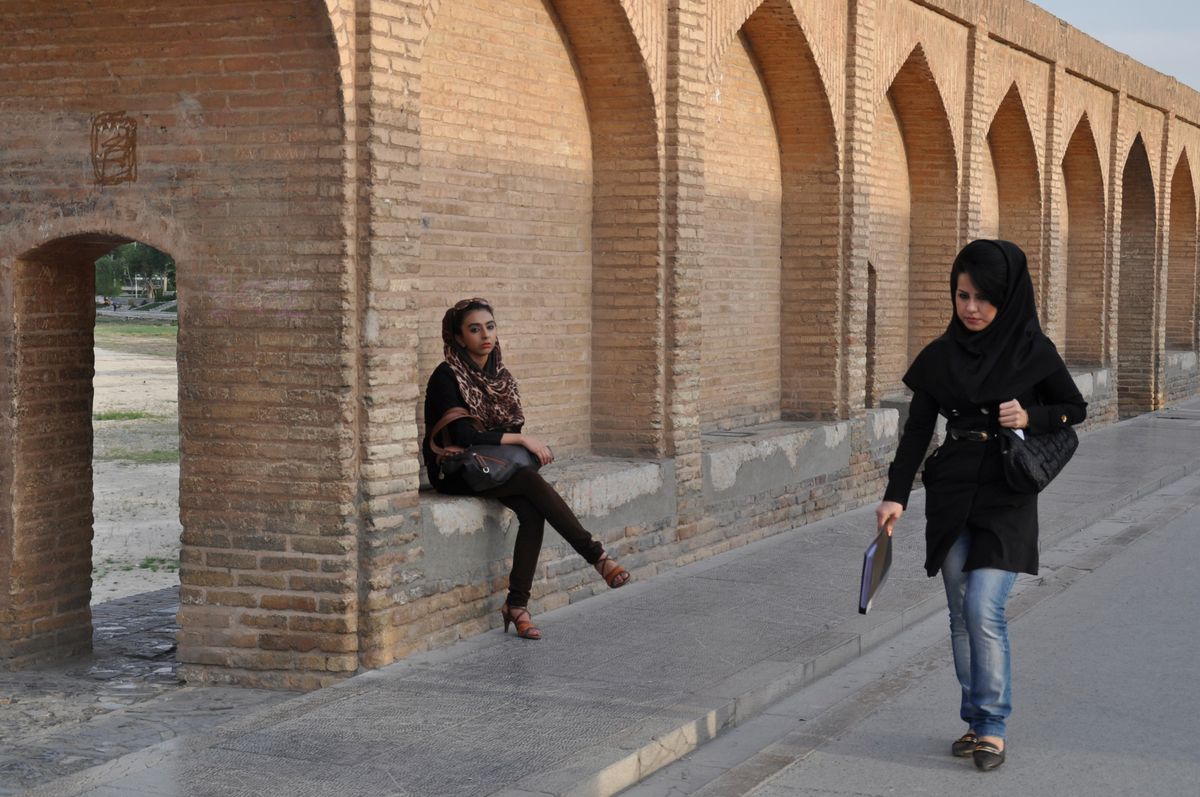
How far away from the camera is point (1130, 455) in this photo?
16031 mm

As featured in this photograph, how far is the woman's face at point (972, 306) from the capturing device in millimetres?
5484

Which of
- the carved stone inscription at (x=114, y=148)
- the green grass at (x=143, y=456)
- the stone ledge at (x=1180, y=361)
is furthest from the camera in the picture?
the stone ledge at (x=1180, y=361)

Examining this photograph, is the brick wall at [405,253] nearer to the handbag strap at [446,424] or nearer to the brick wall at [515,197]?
the brick wall at [515,197]

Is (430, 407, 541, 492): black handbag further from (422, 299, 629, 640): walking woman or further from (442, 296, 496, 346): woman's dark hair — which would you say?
(442, 296, 496, 346): woman's dark hair

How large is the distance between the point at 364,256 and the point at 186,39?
1.24 metres

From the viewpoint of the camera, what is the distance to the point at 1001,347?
550cm

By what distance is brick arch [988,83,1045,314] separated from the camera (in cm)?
1798

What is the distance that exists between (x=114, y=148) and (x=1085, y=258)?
16493mm

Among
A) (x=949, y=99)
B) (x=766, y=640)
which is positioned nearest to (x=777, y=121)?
(x=949, y=99)

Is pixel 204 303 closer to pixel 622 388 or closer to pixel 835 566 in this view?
pixel 622 388

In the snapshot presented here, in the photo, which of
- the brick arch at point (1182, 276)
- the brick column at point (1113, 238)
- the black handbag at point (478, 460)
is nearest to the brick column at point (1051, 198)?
the brick column at point (1113, 238)

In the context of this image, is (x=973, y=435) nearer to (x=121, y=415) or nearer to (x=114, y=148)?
(x=114, y=148)

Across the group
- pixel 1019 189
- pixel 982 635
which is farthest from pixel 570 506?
pixel 1019 189

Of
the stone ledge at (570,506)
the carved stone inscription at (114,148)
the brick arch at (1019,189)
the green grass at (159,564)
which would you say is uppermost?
the brick arch at (1019,189)
